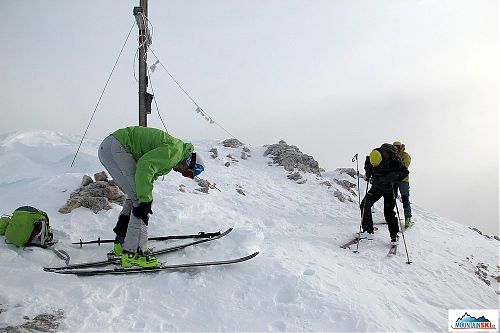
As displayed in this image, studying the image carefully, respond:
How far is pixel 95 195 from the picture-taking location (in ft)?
24.5

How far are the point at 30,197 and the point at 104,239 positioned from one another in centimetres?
235

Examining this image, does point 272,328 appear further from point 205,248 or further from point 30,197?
point 30,197

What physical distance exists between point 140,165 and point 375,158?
506 centimetres

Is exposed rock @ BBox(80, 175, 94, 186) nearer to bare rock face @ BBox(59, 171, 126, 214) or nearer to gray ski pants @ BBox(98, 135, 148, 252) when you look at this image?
bare rock face @ BBox(59, 171, 126, 214)

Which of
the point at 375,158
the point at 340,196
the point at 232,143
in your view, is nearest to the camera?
the point at 375,158

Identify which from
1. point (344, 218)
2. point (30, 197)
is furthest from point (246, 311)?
point (344, 218)

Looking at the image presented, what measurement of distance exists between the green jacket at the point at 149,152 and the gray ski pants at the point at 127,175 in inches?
4.5

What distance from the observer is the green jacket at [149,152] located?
4805 millimetres

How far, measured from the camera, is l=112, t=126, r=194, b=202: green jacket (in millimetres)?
4805

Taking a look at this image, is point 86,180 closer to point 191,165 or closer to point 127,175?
point 127,175

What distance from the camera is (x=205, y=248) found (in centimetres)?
615

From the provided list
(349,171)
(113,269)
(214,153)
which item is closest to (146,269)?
(113,269)

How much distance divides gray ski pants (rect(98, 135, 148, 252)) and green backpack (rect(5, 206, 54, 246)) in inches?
56.4

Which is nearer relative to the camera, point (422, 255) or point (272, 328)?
point (272, 328)
